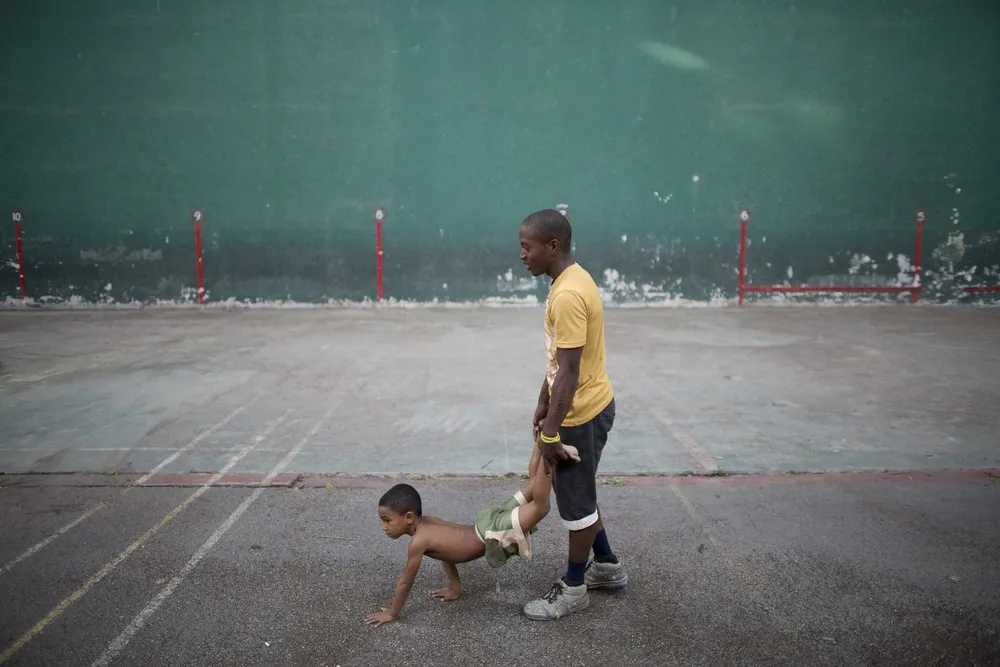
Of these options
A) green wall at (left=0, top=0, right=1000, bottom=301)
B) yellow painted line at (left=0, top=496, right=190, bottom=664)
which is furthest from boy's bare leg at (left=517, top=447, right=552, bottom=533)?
green wall at (left=0, top=0, right=1000, bottom=301)

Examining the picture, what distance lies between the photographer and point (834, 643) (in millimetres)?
3033

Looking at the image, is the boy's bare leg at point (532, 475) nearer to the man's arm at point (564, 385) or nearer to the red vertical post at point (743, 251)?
the man's arm at point (564, 385)

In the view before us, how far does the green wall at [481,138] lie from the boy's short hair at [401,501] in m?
9.50

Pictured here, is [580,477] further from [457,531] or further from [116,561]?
[116,561]

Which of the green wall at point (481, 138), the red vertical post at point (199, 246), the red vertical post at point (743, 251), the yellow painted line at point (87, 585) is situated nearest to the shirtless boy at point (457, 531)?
the yellow painted line at point (87, 585)

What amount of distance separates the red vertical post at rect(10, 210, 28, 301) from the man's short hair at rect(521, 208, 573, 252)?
12266mm

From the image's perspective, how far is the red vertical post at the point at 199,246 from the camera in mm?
12266

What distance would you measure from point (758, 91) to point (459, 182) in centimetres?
512

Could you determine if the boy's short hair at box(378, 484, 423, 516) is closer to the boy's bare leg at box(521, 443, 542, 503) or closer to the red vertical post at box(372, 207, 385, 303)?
the boy's bare leg at box(521, 443, 542, 503)

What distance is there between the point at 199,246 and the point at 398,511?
10.5 m

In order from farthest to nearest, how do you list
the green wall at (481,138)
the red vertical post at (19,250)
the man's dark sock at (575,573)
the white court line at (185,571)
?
the red vertical post at (19,250), the green wall at (481,138), the man's dark sock at (575,573), the white court line at (185,571)

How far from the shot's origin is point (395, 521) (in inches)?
124

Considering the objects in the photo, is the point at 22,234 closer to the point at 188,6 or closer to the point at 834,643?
the point at 188,6

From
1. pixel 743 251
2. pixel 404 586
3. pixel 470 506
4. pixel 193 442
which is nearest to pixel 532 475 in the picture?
pixel 404 586
